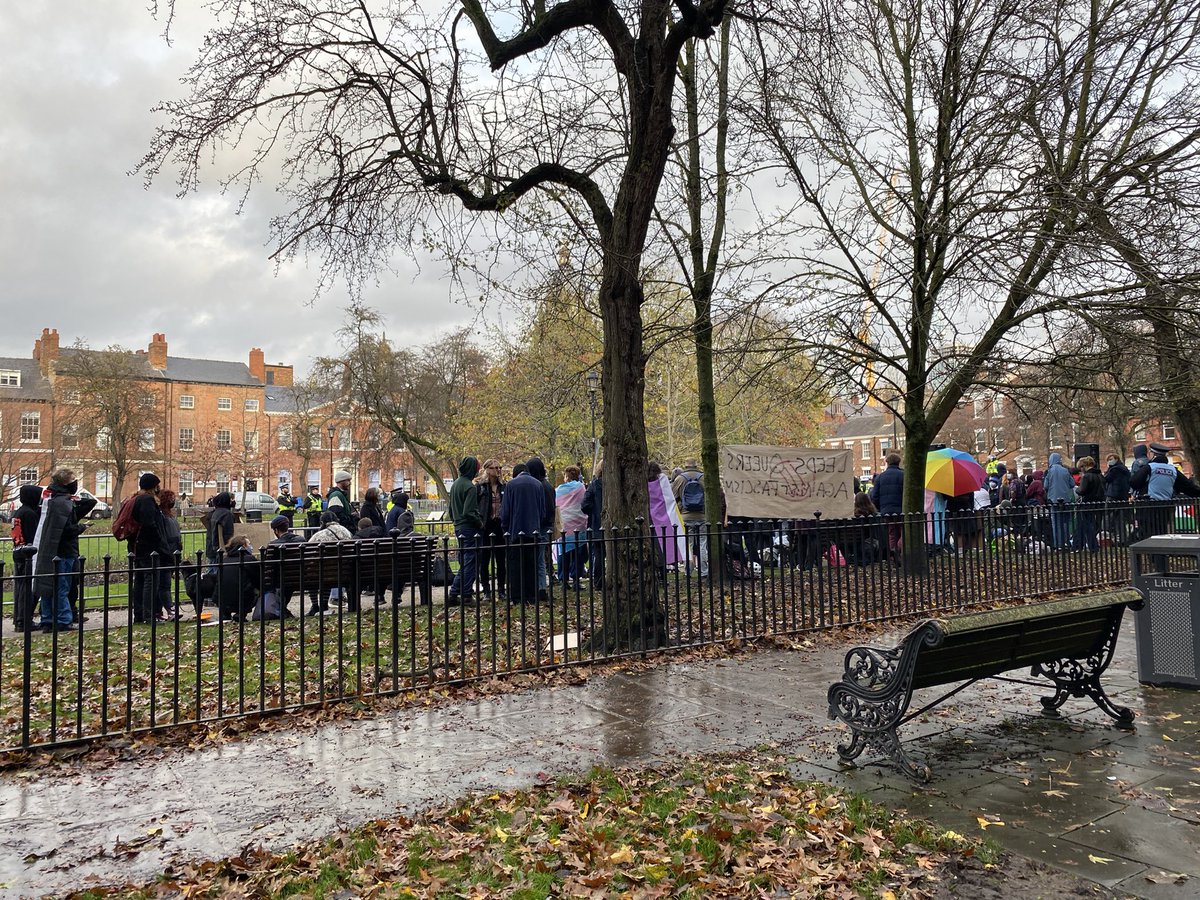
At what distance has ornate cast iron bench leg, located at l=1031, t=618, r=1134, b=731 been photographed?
576cm

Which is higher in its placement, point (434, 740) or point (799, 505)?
point (799, 505)

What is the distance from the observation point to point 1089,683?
5.88 meters

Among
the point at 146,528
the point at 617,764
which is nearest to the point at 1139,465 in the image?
the point at 617,764

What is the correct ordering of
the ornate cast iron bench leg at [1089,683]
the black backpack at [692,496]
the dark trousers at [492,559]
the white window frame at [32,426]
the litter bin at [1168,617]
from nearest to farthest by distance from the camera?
1. the ornate cast iron bench leg at [1089,683]
2. the litter bin at [1168,617]
3. the dark trousers at [492,559]
4. the black backpack at [692,496]
5. the white window frame at [32,426]

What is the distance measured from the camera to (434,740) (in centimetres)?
570

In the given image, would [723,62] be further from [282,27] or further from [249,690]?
[249,690]

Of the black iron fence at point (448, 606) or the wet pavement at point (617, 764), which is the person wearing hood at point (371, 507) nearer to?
the black iron fence at point (448, 606)

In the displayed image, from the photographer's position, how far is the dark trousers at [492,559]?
23.6ft

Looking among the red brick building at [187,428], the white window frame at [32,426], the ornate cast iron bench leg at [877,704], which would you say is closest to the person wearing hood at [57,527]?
the ornate cast iron bench leg at [877,704]

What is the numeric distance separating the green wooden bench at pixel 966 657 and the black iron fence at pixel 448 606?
2.58m

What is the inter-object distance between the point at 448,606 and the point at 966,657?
4441 millimetres

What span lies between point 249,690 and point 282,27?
6.42 meters

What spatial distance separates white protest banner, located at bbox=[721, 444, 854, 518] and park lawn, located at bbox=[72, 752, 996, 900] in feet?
31.7

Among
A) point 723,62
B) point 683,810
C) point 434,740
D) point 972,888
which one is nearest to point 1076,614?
point 972,888
